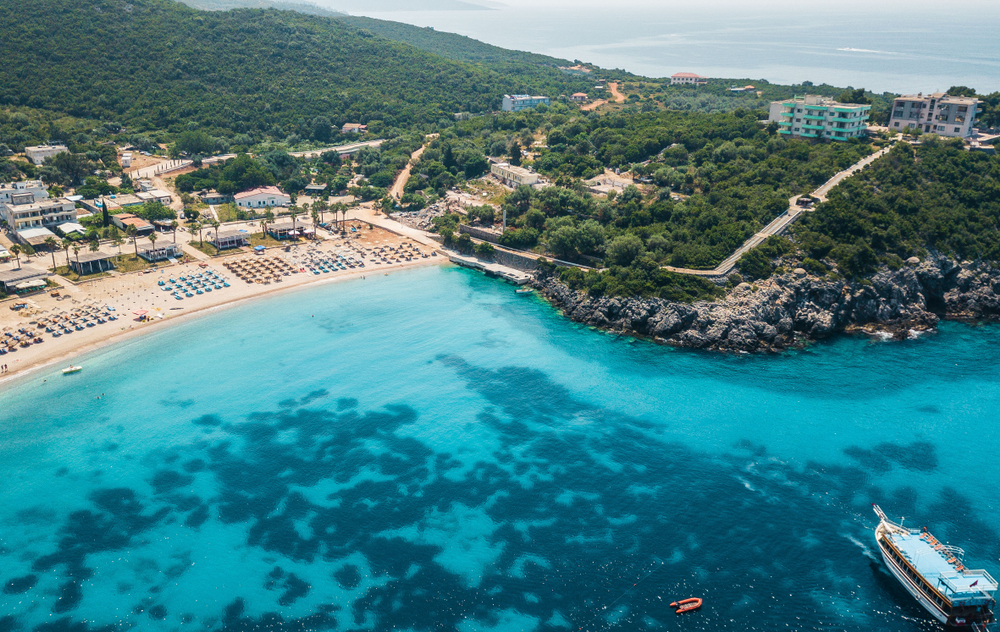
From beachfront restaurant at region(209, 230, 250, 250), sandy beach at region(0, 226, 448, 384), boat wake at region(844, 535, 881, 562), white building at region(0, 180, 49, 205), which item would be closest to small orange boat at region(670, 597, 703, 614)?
boat wake at region(844, 535, 881, 562)

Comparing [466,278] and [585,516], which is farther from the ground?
[466,278]

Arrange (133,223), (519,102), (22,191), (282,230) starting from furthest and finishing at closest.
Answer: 1. (519,102)
2. (282,230)
3. (22,191)
4. (133,223)

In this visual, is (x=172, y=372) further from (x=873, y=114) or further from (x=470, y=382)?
(x=873, y=114)

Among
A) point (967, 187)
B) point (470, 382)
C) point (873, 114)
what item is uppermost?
point (873, 114)

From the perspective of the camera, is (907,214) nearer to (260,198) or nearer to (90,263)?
(260,198)

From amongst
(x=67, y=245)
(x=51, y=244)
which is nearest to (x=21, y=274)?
(x=67, y=245)

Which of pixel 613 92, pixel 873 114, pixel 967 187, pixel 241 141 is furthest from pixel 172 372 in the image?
pixel 613 92

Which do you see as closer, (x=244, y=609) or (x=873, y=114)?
(x=244, y=609)

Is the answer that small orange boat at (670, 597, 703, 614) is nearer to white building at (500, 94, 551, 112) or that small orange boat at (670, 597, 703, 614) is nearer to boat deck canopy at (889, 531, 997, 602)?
boat deck canopy at (889, 531, 997, 602)

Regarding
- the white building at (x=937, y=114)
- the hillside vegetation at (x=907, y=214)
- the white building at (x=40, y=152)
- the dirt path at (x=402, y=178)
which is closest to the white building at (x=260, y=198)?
the dirt path at (x=402, y=178)
